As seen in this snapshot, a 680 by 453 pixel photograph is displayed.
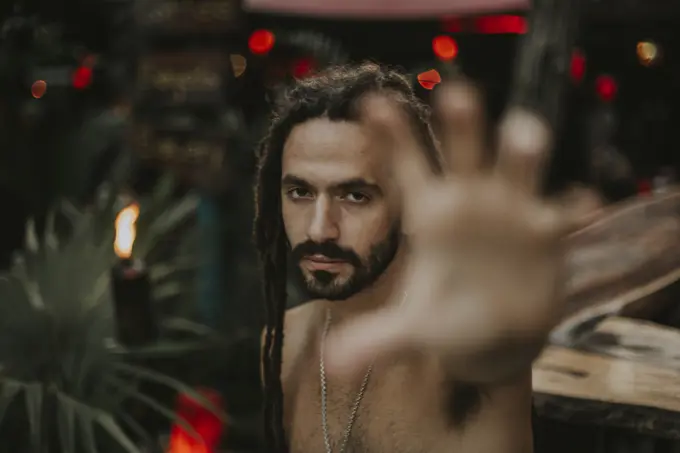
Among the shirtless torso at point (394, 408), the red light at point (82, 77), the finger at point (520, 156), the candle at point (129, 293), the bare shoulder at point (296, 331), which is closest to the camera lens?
the finger at point (520, 156)

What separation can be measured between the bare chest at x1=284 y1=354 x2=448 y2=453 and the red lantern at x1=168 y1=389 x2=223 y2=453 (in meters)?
0.43

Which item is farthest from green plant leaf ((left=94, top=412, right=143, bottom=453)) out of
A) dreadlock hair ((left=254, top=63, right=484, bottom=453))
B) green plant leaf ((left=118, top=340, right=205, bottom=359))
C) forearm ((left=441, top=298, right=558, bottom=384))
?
forearm ((left=441, top=298, right=558, bottom=384))

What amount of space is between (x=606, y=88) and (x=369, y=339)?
0.49 metres

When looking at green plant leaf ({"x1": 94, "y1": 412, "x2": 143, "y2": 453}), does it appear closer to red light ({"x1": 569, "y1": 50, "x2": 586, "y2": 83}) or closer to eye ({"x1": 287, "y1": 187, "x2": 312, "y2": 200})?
eye ({"x1": 287, "y1": 187, "x2": 312, "y2": 200})

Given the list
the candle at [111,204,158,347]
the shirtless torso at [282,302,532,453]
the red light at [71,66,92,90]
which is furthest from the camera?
the red light at [71,66,92,90]

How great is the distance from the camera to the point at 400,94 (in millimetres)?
707

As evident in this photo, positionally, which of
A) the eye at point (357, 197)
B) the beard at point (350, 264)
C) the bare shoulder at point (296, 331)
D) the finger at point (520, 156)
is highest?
the finger at point (520, 156)

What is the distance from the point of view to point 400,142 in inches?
25.8

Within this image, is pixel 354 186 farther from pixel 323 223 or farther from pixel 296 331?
pixel 296 331

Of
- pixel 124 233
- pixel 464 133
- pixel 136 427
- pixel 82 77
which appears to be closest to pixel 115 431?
pixel 136 427

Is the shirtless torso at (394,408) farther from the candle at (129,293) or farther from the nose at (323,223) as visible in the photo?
the candle at (129,293)

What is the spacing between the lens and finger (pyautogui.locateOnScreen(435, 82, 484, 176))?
573 mm

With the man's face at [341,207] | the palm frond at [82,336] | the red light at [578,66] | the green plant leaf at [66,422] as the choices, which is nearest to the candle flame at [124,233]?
the palm frond at [82,336]

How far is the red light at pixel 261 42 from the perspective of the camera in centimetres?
95
